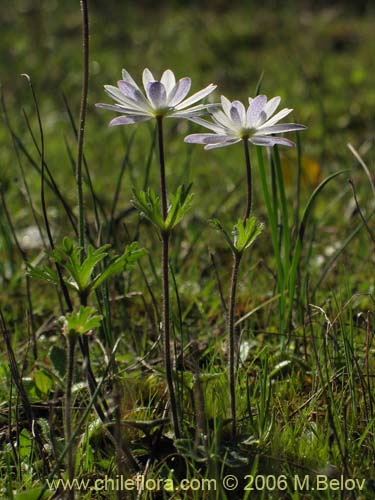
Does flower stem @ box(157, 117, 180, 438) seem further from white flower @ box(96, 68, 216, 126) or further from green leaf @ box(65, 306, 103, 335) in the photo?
green leaf @ box(65, 306, 103, 335)

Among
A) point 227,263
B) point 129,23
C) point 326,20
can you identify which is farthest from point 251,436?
point 129,23

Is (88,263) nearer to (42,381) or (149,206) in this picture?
(149,206)

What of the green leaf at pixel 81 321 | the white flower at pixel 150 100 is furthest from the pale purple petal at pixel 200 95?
the green leaf at pixel 81 321

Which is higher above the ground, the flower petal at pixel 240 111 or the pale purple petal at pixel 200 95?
the pale purple petal at pixel 200 95

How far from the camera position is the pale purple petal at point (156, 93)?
1.28 metres

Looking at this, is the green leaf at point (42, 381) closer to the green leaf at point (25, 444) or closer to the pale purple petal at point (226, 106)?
the green leaf at point (25, 444)

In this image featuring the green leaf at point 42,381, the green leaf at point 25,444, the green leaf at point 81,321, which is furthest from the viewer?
the green leaf at point 42,381

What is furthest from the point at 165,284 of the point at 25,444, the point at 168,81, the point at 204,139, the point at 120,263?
the point at 25,444

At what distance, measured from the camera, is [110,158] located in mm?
3645

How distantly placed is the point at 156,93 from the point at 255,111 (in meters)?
0.18

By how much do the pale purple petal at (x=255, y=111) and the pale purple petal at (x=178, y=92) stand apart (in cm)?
12

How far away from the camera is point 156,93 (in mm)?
1289

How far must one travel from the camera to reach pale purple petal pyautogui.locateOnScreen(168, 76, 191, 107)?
52.8 inches

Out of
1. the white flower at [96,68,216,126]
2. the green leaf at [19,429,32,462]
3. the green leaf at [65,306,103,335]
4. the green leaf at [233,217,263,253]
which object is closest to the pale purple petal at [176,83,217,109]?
the white flower at [96,68,216,126]
